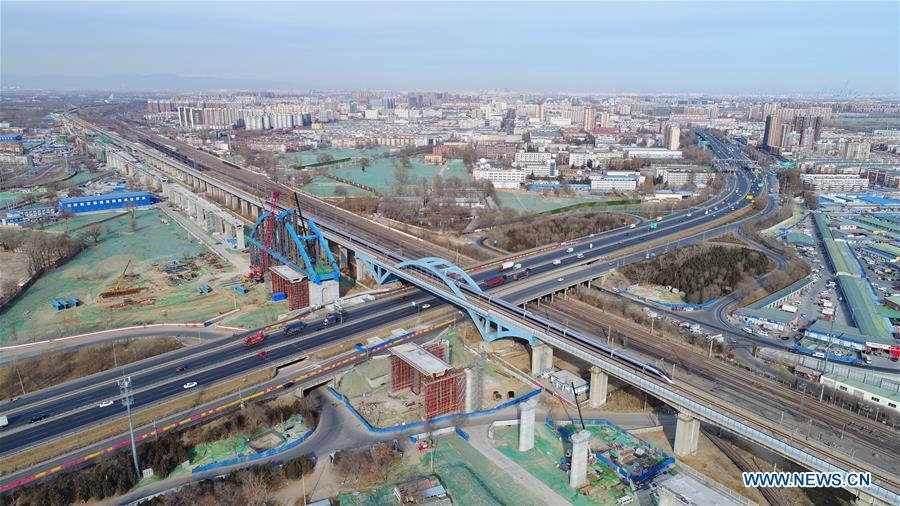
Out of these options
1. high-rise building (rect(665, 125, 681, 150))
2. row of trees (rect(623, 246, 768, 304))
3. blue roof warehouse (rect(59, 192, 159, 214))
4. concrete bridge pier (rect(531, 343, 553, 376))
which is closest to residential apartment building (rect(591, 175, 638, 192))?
row of trees (rect(623, 246, 768, 304))

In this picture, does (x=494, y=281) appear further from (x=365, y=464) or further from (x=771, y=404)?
(x=365, y=464)

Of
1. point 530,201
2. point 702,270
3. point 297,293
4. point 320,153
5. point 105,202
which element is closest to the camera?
point 297,293

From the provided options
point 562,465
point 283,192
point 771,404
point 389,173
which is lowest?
point 562,465

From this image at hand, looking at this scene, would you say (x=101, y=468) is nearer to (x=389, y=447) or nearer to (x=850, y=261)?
(x=389, y=447)

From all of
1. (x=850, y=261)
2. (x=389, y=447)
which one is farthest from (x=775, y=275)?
(x=389, y=447)

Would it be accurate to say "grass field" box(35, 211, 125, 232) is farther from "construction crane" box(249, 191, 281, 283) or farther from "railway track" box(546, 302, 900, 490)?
"railway track" box(546, 302, 900, 490)

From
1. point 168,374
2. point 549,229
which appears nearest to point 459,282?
point 168,374

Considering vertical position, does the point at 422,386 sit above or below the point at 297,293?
below
